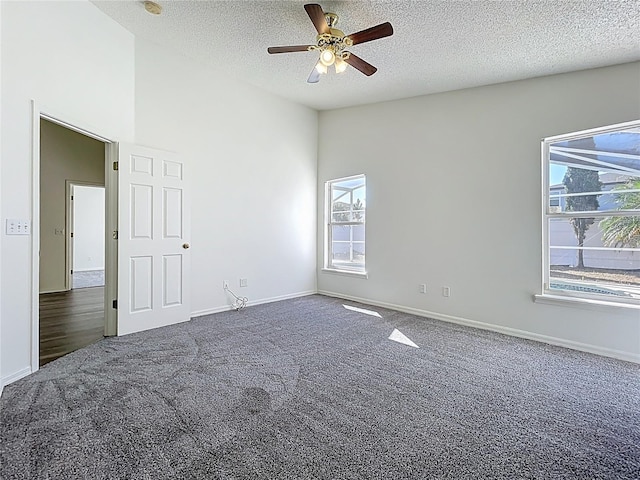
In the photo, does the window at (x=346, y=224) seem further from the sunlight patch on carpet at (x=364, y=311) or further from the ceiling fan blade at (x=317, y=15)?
the ceiling fan blade at (x=317, y=15)

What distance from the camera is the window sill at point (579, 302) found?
Result: 3.02m

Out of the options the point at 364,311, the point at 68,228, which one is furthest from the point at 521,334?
the point at 68,228

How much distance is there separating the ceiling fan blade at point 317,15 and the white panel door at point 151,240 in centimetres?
224

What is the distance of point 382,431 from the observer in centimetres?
186

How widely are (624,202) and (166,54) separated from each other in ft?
16.5

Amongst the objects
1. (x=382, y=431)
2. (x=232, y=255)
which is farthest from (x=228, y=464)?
(x=232, y=255)

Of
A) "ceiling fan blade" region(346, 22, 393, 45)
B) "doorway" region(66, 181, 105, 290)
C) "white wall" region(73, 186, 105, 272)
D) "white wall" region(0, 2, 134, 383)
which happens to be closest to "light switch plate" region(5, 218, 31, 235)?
"white wall" region(0, 2, 134, 383)

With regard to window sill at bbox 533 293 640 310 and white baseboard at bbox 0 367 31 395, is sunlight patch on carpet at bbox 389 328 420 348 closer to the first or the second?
window sill at bbox 533 293 640 310

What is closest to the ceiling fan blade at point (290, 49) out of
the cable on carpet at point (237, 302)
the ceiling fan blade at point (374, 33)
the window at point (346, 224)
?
the ceiling fan blade at point (374, 33)

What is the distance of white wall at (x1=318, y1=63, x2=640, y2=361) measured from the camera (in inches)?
125

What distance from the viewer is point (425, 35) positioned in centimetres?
302

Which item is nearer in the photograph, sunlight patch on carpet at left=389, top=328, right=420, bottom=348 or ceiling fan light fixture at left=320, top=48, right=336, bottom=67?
ceiling fan light fixture at left=320, top=48, right=336, bottom=67

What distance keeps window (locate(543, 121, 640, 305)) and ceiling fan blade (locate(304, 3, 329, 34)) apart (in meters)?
2.58

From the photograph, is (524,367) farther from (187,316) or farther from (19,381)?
(19,381)
